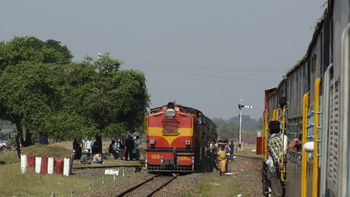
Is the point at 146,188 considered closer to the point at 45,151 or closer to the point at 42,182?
the point at 42,182

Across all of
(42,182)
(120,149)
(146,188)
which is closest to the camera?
(42,182)

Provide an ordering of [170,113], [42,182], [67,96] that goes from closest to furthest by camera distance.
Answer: [42,182] → [170,113] → [67,96]

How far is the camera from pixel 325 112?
515 cm

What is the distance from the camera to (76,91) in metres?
45.1

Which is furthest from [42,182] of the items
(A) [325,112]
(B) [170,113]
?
(A) [325,112]

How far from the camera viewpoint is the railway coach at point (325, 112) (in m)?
3.95

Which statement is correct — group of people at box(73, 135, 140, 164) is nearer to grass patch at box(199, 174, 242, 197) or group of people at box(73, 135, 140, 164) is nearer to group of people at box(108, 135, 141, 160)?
group of people at box(108, 135, 141, 160)

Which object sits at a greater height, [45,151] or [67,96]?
[67,96]

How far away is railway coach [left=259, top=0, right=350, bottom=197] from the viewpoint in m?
3.95

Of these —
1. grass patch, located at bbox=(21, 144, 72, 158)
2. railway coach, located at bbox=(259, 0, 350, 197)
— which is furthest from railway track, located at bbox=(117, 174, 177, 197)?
railway coach, located at bbox=(259, 0, 350, 197)

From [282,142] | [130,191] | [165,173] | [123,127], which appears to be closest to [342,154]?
[282,142]

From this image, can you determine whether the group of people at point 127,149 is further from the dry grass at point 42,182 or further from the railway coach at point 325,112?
the railway coach at point 325,112

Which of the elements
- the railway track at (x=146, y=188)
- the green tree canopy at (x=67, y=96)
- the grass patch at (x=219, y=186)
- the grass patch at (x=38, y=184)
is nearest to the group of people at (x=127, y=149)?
the green tree canopy at (x=67, y=96)

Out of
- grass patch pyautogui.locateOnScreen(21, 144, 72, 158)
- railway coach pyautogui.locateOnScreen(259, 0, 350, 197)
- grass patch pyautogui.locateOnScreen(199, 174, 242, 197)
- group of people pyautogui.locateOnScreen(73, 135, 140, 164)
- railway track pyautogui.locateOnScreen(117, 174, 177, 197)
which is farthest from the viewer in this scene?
group of people pyautogui.locateOnScreen(73, 135, 140, 164)
